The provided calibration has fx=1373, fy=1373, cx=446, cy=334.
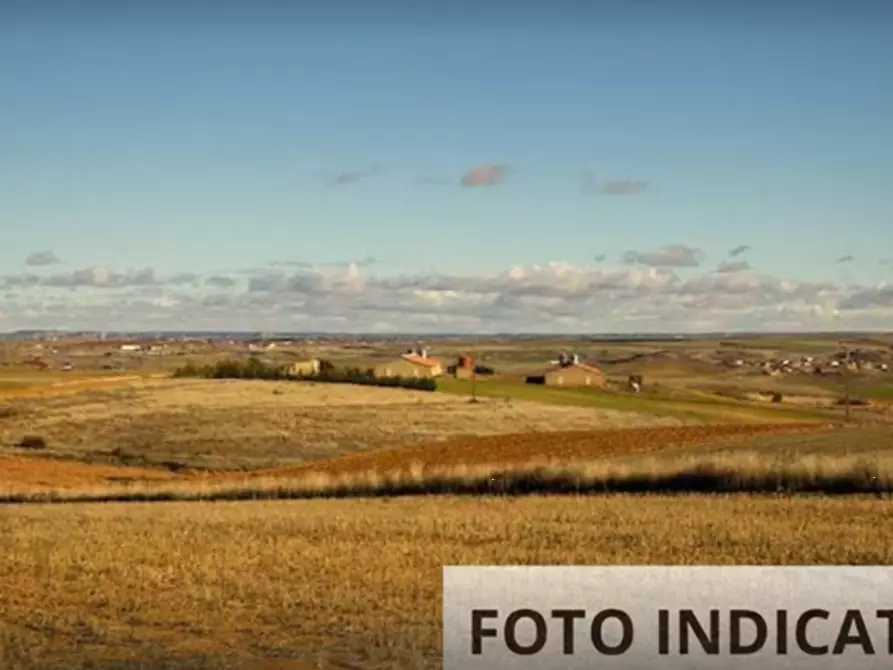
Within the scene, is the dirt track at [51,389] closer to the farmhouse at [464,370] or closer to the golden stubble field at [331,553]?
the farmhouse at [464,370]

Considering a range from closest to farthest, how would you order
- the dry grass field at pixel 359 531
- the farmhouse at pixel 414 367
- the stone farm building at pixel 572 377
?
the dry grass field at pixel 359 531 < the farmhouse at pixel 414 367 < the stone farm building at pixel 572 377

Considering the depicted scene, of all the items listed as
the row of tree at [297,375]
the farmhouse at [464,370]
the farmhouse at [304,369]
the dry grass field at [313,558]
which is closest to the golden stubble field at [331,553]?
the dry grass field at [313,558]

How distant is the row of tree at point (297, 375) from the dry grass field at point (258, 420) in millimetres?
5214

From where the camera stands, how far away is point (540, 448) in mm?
54188

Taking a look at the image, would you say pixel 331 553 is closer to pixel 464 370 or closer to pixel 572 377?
pixel 572 377

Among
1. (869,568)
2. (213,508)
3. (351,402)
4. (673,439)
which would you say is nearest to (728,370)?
(351,402)

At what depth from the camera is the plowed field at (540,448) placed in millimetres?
47750

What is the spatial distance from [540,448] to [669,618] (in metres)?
40.5

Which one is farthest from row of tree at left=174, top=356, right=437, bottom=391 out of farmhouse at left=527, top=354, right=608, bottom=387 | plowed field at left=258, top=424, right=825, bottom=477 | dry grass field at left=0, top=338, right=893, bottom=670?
plowed field at left=258, top=424, right=825, bottom=477

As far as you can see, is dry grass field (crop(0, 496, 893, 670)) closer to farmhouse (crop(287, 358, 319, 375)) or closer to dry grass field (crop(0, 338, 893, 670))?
dry grass field (crop(0, 338, 893, 670))

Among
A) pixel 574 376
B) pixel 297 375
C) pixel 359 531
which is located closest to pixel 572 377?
pixel 574 376

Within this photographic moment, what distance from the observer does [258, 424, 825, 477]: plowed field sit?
157 ft

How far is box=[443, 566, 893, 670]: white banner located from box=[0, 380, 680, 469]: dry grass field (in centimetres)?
4520

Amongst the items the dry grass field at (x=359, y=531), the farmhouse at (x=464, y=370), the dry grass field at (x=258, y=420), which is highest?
the dry grass field at (x=359, y=531)
